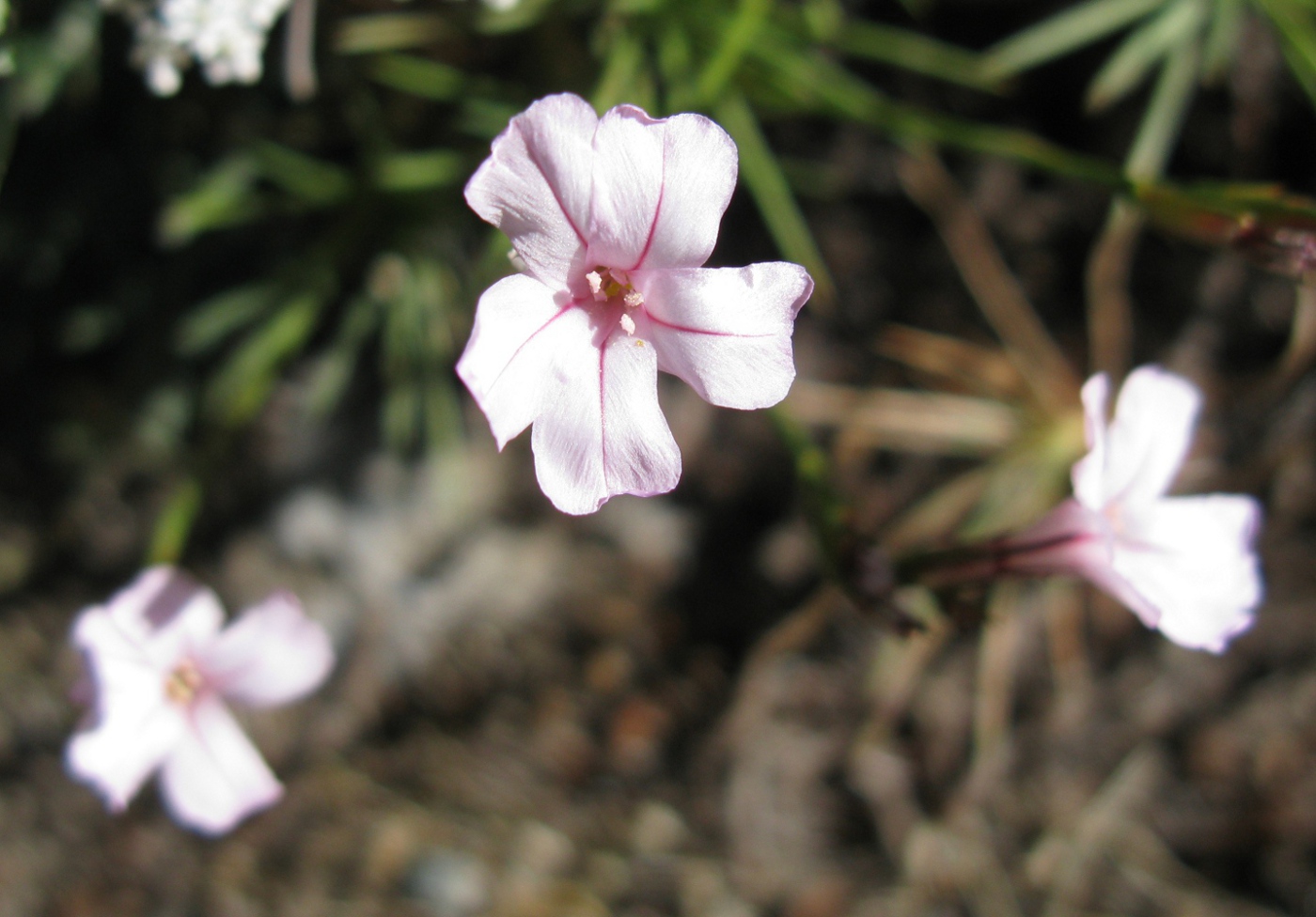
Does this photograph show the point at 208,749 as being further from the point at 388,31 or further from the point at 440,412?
the point at 388,31

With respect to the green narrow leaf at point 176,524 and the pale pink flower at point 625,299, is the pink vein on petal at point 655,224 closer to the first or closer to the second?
the pale pink flower at point 625,299

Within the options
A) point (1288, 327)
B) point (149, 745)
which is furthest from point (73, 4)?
point (1288, 327)

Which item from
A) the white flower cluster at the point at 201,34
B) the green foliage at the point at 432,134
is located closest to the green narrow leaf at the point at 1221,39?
the green foliage at the point at 432,134

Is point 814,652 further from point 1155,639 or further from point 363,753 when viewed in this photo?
point 363,753

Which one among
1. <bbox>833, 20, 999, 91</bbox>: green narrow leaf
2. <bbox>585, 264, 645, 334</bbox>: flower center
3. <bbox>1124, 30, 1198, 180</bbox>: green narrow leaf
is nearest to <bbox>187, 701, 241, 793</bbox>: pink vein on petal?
<bbox>585, 264, 645, 334</bbox>: flower center

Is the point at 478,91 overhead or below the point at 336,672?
overhead
